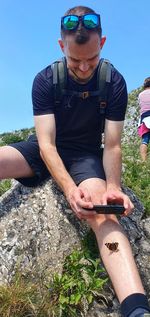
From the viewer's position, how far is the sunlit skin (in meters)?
5.22

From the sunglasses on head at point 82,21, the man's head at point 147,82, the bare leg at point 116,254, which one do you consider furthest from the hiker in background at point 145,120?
the bare leg at point 116,254

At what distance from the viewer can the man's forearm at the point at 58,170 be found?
203 inches

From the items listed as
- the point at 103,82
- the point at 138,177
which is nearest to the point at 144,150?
the point at 138,177

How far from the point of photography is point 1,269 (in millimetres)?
5004

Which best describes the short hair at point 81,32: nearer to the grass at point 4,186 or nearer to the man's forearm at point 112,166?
the man's forearm at point 112,166

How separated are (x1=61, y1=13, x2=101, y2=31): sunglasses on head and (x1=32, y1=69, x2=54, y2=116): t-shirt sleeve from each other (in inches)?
29.7

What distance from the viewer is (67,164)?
19.4 ft

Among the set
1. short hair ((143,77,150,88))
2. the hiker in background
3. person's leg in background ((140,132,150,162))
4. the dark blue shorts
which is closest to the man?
person's leg in background ((140,132,150,162))

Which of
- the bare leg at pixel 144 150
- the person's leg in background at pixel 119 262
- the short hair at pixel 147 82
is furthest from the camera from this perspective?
the short hair at pixel 147 82

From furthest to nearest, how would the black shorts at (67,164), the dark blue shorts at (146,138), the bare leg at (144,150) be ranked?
1. the dark blue shorts at (146,138)
2. the bare leg at (144,150)
3. the black shorts at (67,164)

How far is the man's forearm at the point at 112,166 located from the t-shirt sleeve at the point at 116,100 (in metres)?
0.42

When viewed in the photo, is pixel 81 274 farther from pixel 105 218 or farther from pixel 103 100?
pixel 103 100

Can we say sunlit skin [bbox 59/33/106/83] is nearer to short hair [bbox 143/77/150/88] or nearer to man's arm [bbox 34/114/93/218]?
man's arm [bbox 34/114/93/218]

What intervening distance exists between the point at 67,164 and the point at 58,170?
613 millimetres
